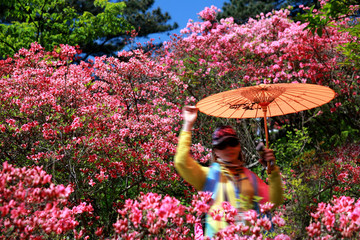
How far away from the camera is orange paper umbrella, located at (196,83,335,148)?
2.88 metres

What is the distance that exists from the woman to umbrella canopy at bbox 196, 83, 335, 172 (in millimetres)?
687

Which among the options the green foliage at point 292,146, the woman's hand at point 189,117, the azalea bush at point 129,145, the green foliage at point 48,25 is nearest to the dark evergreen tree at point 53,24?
the green foliage at point 48,25

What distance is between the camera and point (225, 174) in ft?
7.04

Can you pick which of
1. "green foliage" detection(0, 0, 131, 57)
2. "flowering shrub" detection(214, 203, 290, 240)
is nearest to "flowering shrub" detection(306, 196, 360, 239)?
"flowering shrub" detection(214, 203, 290, 240)

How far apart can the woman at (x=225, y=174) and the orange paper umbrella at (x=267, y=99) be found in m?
0.70

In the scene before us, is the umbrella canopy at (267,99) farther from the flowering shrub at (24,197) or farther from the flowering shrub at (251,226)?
the flowering shrub at (24,197)

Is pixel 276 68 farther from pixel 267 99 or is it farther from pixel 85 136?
pixel 85 136

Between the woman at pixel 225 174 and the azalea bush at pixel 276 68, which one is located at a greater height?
the azalea bush at pixel 276 68

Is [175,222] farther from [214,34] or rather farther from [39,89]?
[214,34]

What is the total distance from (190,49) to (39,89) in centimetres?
497

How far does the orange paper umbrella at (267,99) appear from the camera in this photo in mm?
2877

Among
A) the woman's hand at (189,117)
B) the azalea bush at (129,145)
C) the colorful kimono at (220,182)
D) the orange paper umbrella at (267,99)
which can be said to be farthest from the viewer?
the orange paper umbrella at (267,99)

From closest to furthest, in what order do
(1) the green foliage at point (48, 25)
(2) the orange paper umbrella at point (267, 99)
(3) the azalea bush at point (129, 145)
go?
(3) the azalea bush at point (129, 145) < (2) the orange paper umbrella at point (267, 99) < (1) the green foliage at point (48, 25)

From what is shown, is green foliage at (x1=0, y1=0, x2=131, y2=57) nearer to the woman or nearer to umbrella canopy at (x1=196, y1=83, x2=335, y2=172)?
umbrella canopy at (x1=196, y1=83, x2=335, y2=172)
